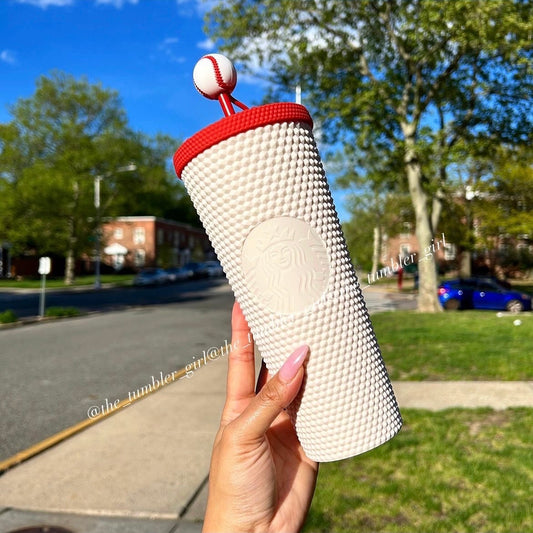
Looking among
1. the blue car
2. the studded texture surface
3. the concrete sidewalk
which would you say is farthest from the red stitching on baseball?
the blue car

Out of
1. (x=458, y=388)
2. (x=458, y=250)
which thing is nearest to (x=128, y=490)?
(x=458, y=388)

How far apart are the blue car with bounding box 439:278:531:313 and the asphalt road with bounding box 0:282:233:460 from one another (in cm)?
788

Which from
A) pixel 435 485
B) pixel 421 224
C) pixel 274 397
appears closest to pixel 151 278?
pixel 421 224

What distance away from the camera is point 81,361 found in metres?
9.45

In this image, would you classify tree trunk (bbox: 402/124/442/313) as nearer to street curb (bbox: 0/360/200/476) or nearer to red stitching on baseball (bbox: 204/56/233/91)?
street curb (bbox: 0/360/200/476)

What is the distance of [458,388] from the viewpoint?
6754 millimetres

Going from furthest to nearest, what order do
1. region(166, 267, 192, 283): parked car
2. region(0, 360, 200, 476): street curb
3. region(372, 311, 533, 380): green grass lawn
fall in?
1. region(166, 267, 192, 283): parked car
2. region(372, 311, 533, 380): green grass lawn
3. region(0, 360, 200, 476): street curb

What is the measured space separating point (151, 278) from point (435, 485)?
1410 inches

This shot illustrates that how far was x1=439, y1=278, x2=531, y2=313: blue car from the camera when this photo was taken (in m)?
19.1

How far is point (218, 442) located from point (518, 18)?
523 inches

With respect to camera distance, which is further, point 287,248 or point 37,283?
point 37,283

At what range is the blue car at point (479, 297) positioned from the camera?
1906 cm

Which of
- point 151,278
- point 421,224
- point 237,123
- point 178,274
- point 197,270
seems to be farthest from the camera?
point 197,270

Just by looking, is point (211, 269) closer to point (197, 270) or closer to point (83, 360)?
point (197, 270)
